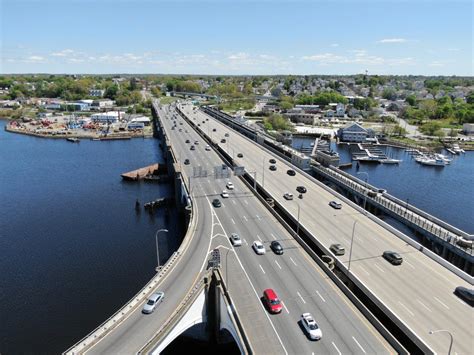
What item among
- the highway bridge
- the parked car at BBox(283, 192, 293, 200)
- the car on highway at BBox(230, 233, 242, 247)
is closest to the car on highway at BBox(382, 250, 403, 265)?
the highway bridge

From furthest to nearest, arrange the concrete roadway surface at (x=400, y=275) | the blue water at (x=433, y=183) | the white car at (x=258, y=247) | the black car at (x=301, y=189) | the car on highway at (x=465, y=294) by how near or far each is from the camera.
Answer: the blue water at (x=433, y=183) → the black car at (x=301, y=189) → the white car at (x=258, y=247) → the car on highway at (x=465, y=294) → the concrete roadway surface at (x=400, y=275)

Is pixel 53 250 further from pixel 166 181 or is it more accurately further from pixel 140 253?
pixel 166 181

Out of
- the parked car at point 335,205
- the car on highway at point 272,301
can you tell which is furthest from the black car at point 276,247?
the parked car at point 335,205

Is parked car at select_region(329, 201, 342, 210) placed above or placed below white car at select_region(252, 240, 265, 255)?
above

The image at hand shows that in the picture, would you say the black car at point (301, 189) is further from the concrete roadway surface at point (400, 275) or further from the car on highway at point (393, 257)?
the car on highway at point (393, 257)

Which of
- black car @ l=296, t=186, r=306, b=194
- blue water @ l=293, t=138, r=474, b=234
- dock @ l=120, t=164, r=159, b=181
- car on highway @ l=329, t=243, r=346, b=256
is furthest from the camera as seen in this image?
dock @ l=120, t=164, r=159, b=181

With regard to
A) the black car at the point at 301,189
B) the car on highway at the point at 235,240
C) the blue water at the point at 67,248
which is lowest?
the blue water at the point at 67,248

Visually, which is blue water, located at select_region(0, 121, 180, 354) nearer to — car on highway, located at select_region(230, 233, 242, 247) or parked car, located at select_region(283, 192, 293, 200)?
car on highway, located at select_region(230, 233, 242, 247)
